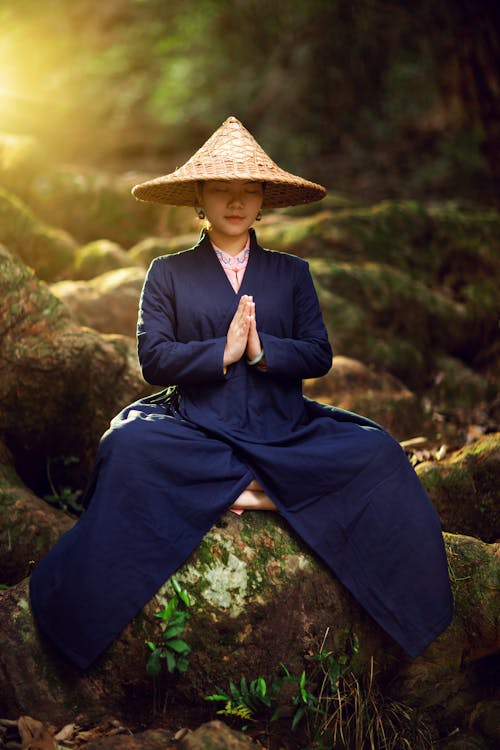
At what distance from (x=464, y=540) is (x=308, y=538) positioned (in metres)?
1.03

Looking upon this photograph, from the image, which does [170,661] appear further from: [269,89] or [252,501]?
[269,89]

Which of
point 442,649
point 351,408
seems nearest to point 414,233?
point 351,408

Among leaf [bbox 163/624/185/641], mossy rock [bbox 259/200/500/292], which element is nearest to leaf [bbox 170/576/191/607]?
leaf [bbox 163/624/185/641]

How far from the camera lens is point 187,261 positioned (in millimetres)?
3920

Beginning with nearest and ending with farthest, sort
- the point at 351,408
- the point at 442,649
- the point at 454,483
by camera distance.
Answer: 1. the point at 442,649
2. the point at 454,483
3. the point at 351,408

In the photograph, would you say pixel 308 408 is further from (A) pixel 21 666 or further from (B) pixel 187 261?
(A) pixel 21 666

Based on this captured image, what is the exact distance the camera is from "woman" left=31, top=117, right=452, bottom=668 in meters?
3.23

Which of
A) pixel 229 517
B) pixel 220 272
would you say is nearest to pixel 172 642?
pixel 229 517

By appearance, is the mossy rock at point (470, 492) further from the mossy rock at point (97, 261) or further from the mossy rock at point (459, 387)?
the mossy rock at point (97, 261)

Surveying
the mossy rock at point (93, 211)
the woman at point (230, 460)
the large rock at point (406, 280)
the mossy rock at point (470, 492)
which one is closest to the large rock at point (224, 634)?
the woman at point (230, 460)

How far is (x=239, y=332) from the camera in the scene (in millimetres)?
3605

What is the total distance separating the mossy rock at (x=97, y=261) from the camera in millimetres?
7434

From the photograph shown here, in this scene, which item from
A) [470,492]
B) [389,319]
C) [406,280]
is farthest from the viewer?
[406,280]

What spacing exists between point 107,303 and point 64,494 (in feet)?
6.69
